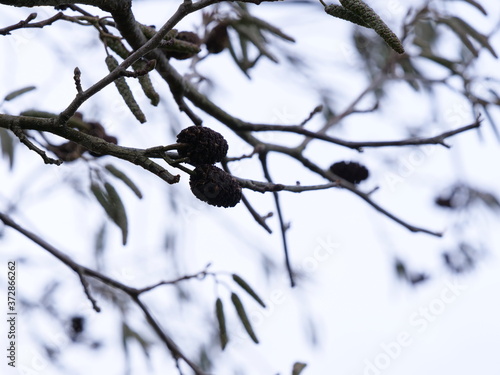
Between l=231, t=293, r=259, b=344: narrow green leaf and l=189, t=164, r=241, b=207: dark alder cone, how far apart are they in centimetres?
53

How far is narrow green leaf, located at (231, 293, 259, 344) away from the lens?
118 centimetres

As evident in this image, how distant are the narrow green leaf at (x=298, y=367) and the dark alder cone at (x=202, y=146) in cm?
62

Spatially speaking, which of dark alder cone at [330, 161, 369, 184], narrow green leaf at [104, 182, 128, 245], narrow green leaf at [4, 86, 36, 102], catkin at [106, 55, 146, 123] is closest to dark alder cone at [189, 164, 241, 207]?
catkin at [106, 55, 146, 123]

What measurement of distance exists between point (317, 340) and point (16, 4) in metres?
1.90

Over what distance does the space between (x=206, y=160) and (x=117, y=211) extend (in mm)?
447

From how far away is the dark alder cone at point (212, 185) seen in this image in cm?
69

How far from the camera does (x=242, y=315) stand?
1.22 meters

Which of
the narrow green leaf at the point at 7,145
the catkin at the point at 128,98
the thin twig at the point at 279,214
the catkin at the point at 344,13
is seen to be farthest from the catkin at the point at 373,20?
the narrow green leaf at the point at 7,145

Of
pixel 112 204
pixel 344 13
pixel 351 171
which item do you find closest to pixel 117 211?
pixel 112 204

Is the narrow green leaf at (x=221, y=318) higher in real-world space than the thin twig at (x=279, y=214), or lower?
lower

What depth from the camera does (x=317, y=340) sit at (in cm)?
232

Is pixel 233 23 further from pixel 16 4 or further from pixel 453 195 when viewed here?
pixel 453 195

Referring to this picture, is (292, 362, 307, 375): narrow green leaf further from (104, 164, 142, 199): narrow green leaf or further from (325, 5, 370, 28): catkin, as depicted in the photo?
(325, 5, 370, 28): catkin

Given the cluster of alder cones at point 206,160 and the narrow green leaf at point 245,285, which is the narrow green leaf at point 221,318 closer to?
the narrow green leaf at point 245,285
